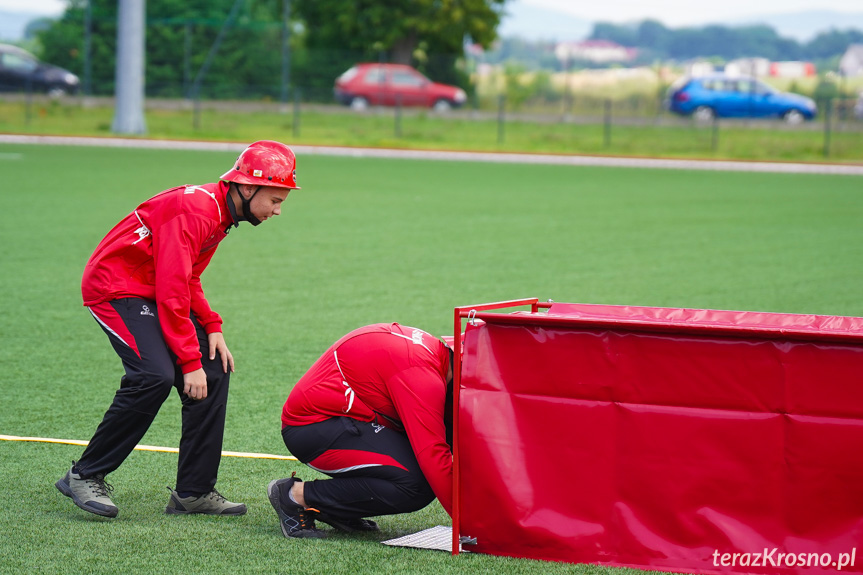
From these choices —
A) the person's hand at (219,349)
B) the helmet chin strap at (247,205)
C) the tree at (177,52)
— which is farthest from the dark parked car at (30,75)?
the helmet chin strap at (247,205)

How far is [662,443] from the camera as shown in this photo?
3.80 metres

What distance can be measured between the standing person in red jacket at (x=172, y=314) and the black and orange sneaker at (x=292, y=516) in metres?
0.35

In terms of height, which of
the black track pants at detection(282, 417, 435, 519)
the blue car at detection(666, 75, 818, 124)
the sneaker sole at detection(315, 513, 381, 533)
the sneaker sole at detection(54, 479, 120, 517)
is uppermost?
the blue car at detection(666, 75, 818, 124)

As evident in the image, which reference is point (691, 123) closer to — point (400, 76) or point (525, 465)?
point (400, 76)

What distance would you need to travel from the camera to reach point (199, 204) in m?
4.23

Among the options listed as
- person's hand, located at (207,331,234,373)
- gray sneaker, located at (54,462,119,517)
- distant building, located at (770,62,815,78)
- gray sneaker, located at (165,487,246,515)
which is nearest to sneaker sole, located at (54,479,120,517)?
gray sneaker, located at (54,462,119,517)

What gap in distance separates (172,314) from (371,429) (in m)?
0.88

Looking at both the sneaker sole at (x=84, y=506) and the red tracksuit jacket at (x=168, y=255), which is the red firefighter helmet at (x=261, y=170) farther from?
the sneaker sole at (x=84, y=506)

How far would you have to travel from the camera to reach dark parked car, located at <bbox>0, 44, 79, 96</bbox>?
39.5 meters

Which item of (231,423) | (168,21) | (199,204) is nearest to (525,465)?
(199,204)

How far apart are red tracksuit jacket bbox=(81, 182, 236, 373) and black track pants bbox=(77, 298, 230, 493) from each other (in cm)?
7

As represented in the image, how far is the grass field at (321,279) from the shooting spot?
424 centimetres

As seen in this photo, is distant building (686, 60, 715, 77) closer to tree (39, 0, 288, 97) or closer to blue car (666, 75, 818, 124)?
blue car (666, 75, 818, 124)

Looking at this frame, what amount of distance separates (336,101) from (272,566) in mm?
37500
